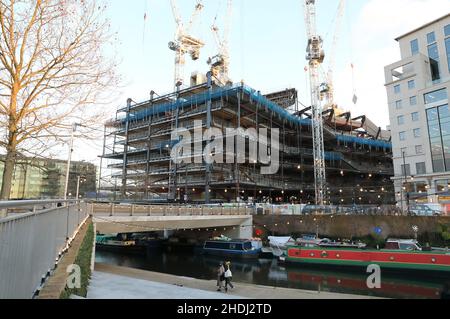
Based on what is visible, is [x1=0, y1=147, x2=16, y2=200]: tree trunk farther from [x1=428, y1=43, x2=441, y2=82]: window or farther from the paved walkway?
[x1=428, y1=43, x2=441, y2=82]: window

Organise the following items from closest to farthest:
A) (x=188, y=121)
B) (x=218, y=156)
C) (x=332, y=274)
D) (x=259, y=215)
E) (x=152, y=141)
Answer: (x=332, y=274) → (x=259, y=215) → (x=218, y=156) → (x=188, y=121) → (x=152, y=141)

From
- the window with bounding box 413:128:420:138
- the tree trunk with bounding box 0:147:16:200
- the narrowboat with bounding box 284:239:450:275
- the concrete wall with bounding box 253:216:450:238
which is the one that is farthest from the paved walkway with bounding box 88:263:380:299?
the window with bounding box 413:128:420:138

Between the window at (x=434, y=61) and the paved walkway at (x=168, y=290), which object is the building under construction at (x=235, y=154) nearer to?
the window at (x=434, y=61)

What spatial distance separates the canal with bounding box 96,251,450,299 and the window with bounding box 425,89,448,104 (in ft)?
118

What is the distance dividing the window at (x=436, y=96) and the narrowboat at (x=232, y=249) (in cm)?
3872

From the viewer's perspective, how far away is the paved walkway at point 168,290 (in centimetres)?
1371

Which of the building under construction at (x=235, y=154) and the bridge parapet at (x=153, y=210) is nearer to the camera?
the bridge parapet at (x=153, y=210)

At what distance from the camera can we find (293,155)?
269ft

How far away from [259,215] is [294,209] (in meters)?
5.34

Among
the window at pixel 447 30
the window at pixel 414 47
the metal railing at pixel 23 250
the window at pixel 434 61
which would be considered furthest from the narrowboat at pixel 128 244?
the window at pixel 447 30

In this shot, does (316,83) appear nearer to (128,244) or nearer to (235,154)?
(235,154)

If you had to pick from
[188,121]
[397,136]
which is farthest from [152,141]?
[397,136]

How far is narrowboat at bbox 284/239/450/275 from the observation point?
25688mm
